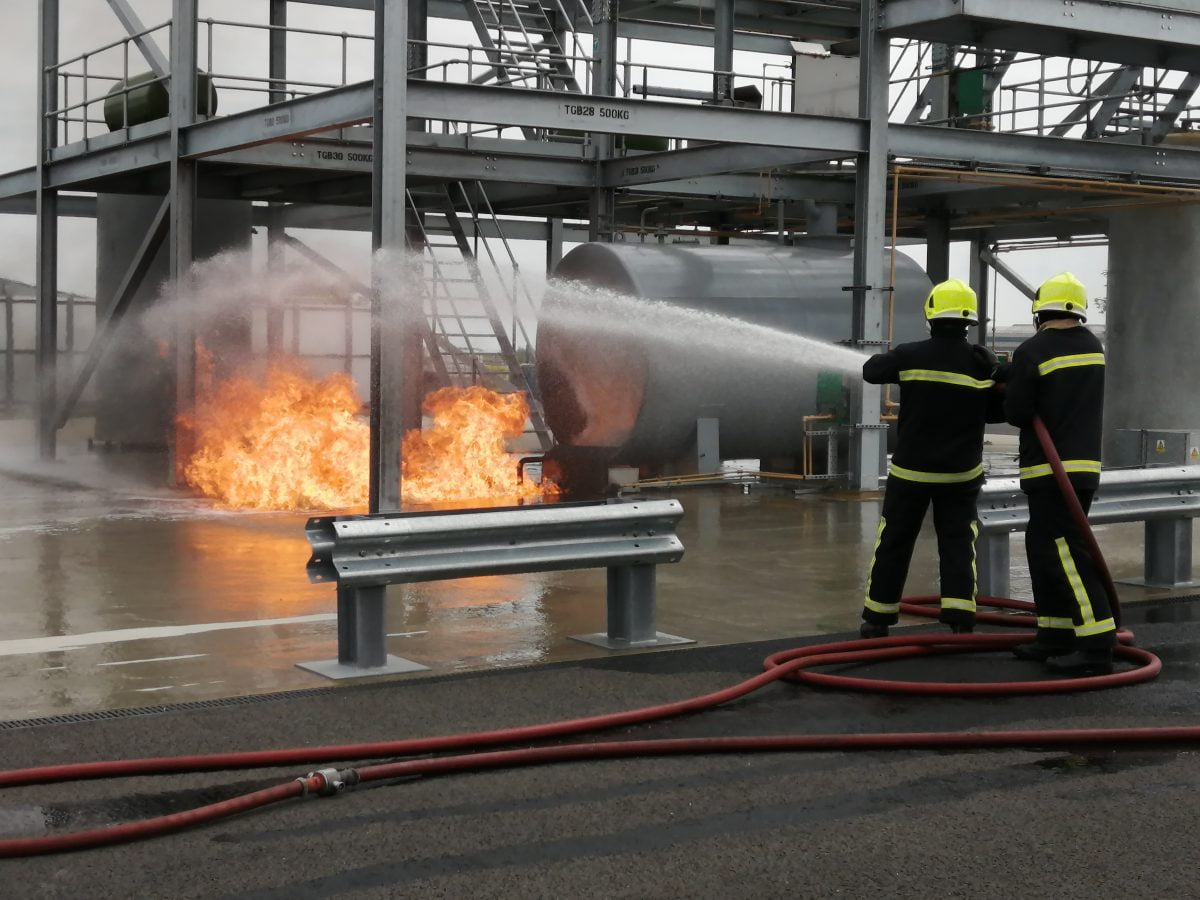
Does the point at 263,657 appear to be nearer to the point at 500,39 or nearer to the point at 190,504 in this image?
the point at 190,504

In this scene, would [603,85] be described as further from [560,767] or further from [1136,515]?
[560,767]

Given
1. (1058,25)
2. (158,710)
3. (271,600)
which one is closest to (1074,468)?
(158,710)

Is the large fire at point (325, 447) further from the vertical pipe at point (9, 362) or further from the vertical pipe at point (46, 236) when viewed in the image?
the vertical pipe at point (9, 362)

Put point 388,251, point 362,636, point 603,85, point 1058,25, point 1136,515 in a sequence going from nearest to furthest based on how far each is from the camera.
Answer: point 362,636, point 1136,515, point 388,251, point 1058,25, point 603,85

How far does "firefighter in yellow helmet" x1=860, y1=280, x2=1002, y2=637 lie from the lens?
7523 millimetres

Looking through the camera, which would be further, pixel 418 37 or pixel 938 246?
pixel 938 246

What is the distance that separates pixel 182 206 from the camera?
16297 millimetres

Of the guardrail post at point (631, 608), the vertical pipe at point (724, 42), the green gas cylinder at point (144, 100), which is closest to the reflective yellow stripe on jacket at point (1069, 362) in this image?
the guardrail post at point (631, 608)

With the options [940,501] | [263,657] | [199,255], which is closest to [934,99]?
[199,255]

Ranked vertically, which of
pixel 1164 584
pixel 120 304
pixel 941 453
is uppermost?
pixel 120 304

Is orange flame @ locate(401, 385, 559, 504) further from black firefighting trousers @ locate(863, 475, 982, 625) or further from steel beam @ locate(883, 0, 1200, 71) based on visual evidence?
black firefighting trousers @ locate(863, 475, 982, 625)

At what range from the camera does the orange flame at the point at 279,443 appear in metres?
14.8

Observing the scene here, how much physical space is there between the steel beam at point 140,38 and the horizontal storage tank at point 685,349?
5.01 m

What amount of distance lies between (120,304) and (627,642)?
12254mm
